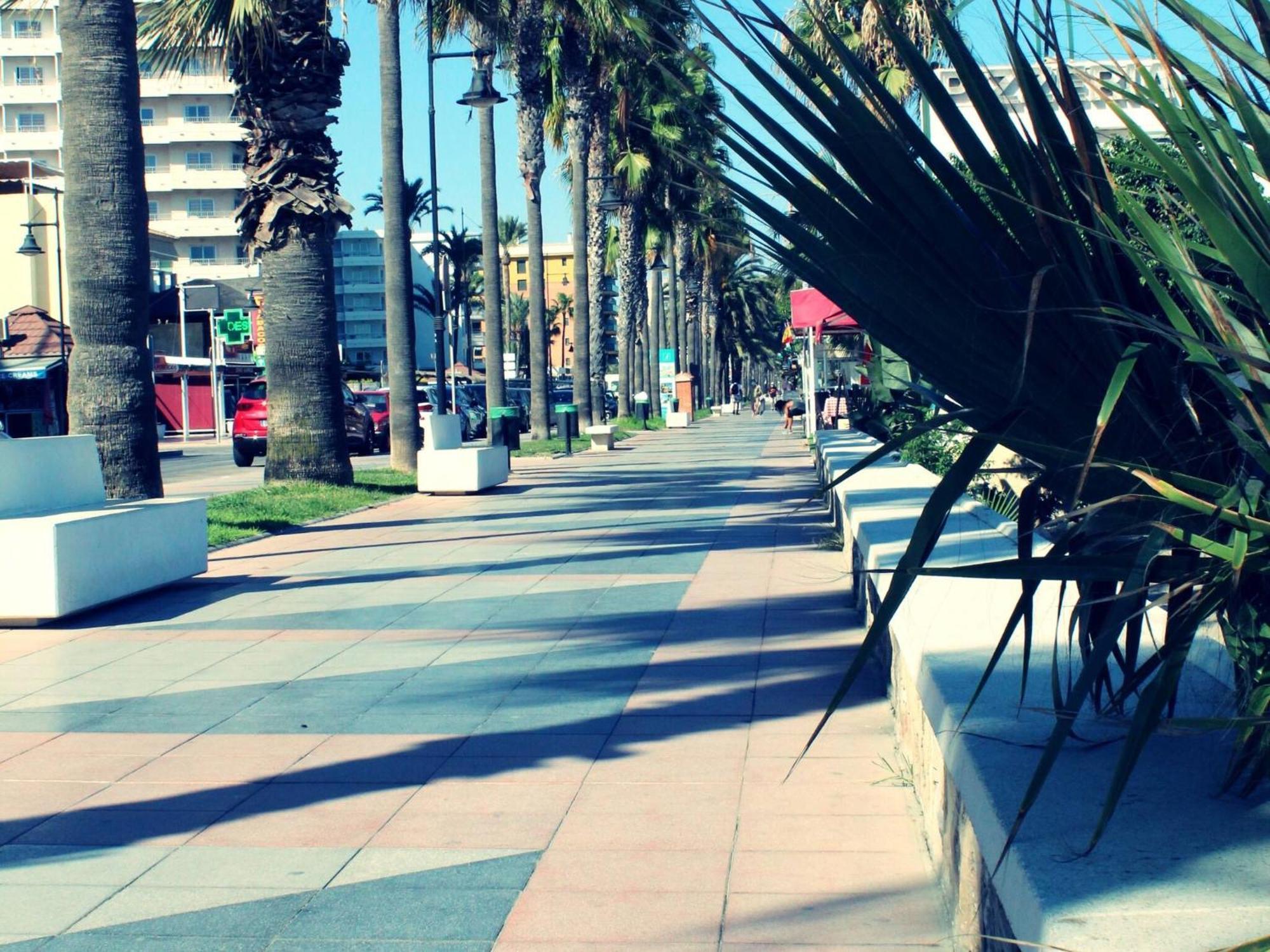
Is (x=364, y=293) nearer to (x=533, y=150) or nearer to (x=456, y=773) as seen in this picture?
(x=533, y=150)

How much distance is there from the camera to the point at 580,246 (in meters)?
36.0

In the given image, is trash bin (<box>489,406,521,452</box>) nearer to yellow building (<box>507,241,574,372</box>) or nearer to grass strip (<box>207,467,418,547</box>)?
grass strip (<box>207,467,418,547</box>)

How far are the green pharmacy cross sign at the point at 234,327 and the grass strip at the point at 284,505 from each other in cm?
3506

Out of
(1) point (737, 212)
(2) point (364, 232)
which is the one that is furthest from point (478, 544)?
(2) point (364, 232)

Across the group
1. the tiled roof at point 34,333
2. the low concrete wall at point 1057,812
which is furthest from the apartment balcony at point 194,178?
Result: the low concrete wall at point 1057,812

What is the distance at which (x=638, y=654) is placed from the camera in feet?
24.0

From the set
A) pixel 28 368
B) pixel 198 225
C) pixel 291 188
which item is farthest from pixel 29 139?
pixel 291 188

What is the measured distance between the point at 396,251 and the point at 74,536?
1260 centimetres

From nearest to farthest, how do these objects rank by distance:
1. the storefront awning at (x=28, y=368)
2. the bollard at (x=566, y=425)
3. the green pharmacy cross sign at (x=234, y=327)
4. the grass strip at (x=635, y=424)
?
the bollard at (x=566, y=425) < the storefront awning at (x=28, y=368) < the grass strip at (x=635, y=424) < the green pharmacy cross sign at (x=234, y=327)

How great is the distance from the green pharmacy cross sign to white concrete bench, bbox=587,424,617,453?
2542 cm

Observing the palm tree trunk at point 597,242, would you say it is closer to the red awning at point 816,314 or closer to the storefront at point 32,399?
the storefront at point 32,399

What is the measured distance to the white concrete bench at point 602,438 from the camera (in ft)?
97.9

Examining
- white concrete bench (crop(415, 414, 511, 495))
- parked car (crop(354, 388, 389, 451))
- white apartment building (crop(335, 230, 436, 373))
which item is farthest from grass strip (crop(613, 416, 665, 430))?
white apartment building (crop(335, 230, 436, 373))

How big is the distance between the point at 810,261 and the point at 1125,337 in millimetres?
592
